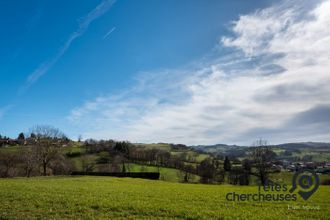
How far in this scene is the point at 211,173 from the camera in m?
107

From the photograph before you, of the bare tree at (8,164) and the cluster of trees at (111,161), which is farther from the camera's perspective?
the bare tree at (8,164)

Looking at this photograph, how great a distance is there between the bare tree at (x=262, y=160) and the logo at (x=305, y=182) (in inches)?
1756

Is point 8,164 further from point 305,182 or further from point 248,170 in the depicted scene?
point 305,182

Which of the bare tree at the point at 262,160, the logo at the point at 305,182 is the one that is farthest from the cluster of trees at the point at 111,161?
the logo at the point at 305,182

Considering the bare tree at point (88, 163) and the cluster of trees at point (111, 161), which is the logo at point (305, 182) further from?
the bare tree at point (88, 163)

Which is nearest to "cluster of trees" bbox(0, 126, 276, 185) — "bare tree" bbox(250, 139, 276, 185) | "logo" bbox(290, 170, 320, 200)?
"bare tree" bbox(250, 139, 276, 185)

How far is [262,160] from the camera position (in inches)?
2591

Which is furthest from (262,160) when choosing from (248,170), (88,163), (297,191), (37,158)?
(88,163)

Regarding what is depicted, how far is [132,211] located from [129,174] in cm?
5895

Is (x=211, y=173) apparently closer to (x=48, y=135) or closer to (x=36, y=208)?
(x=48, y=135)

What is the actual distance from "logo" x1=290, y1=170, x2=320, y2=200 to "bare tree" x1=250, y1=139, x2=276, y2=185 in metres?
44.6

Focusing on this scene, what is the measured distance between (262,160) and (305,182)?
47.1 m

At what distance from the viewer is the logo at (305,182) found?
19.7m

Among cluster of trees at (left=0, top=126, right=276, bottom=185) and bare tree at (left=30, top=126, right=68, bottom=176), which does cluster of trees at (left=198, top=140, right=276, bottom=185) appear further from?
bare tree at (left=30, top=126, right=68, bottom=176)
